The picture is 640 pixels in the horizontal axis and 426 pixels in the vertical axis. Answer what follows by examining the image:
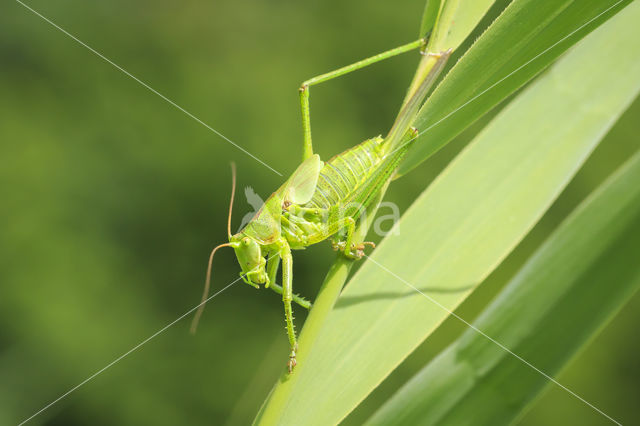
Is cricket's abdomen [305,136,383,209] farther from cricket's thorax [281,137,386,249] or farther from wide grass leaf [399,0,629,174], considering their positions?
wide grass leaf [399,0,629,174]

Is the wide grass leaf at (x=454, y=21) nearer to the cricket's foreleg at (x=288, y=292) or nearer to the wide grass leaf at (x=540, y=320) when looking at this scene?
the wide grass leaf at (x=540, y=320)

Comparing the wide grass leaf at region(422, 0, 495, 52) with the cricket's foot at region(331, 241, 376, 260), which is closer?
the wide grass leaf at region(422, 0, 495, 52)

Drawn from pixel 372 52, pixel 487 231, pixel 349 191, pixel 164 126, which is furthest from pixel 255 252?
pixel 372 52

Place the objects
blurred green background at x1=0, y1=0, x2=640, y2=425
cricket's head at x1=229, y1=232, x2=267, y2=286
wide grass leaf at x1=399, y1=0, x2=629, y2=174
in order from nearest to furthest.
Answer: wide grass leaf at x1=399, y1=0, x2=629, y2=174 → cricket's head at x1=229, y1=232, x2=267, y2=286 → blurred green background at x1=0, y1=0, x2=640, y2=425

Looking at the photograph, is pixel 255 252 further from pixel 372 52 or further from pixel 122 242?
pixel 372 52

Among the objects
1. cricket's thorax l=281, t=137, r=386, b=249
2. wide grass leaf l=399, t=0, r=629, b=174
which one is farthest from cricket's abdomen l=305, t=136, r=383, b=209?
wide grass leaf l=399, t=0, r=629, b=174

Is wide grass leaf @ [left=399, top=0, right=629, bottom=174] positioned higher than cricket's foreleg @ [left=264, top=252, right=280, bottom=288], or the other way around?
wide grass leaf @ [left=399, top=0, right=629, bottom=174]
